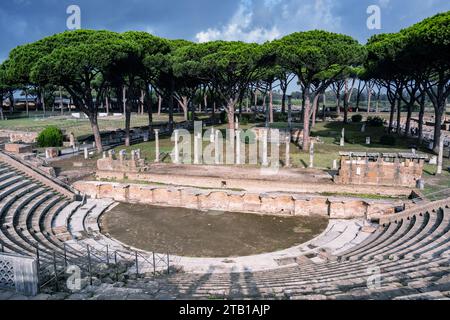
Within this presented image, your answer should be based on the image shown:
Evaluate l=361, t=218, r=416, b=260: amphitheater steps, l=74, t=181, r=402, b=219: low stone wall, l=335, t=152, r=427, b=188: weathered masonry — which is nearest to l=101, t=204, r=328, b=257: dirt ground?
l=74, t=181, r=402, b=219: low stone wall

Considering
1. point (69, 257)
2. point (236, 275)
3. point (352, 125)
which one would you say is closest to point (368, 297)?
point (236, 275)

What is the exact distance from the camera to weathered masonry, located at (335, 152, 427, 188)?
19.2 meters

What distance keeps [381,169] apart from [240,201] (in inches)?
318

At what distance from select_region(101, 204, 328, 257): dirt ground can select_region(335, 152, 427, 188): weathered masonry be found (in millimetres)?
3856

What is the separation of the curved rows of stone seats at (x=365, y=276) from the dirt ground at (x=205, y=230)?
8.72 feet

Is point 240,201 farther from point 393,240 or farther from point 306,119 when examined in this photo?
point 306,119

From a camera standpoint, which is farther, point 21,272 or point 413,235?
point 413,235

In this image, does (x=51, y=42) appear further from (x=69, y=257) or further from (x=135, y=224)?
(x=69, y=257)

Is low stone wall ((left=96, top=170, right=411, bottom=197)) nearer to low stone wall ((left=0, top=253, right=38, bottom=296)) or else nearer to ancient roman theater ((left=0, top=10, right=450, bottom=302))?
ancient roman theater ((left=0, top=10, right=450, bottom=302))

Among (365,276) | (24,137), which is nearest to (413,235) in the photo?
(365,276)

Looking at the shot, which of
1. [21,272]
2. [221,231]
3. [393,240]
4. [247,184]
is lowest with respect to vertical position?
[221,231]

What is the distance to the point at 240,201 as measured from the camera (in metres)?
19.1

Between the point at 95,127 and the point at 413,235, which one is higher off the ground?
the point at 95,127
